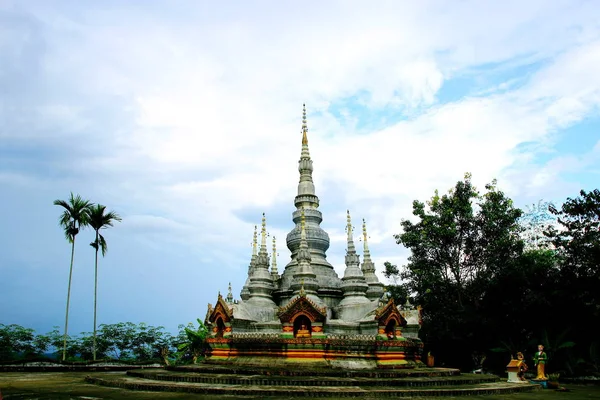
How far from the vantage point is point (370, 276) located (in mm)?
29500

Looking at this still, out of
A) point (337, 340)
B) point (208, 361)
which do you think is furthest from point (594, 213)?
point (208, 361)

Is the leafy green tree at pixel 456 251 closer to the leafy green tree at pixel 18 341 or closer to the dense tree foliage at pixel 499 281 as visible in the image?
the dense tree foliage at pixel 499 281

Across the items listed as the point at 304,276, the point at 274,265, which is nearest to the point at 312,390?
the point at 304,276

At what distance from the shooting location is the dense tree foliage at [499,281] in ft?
93.8

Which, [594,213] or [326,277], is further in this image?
[594,213]

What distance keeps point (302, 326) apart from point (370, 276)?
26.8 ft

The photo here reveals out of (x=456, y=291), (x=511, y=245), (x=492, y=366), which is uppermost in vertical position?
(x=511, y=245)

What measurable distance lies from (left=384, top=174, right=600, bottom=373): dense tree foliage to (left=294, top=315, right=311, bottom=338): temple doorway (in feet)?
46.9

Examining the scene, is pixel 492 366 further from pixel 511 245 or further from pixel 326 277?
pixel 326 277

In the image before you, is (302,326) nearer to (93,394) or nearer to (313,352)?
(313,352)

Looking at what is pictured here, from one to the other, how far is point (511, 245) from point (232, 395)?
27.0 m

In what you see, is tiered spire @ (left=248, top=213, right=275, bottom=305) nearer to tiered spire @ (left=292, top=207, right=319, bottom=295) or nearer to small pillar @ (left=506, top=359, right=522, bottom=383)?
tiered spire @ (left=292, top=207, right=319, bottom=295)

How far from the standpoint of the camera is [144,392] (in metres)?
16.2

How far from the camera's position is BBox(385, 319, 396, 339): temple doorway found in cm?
2361
